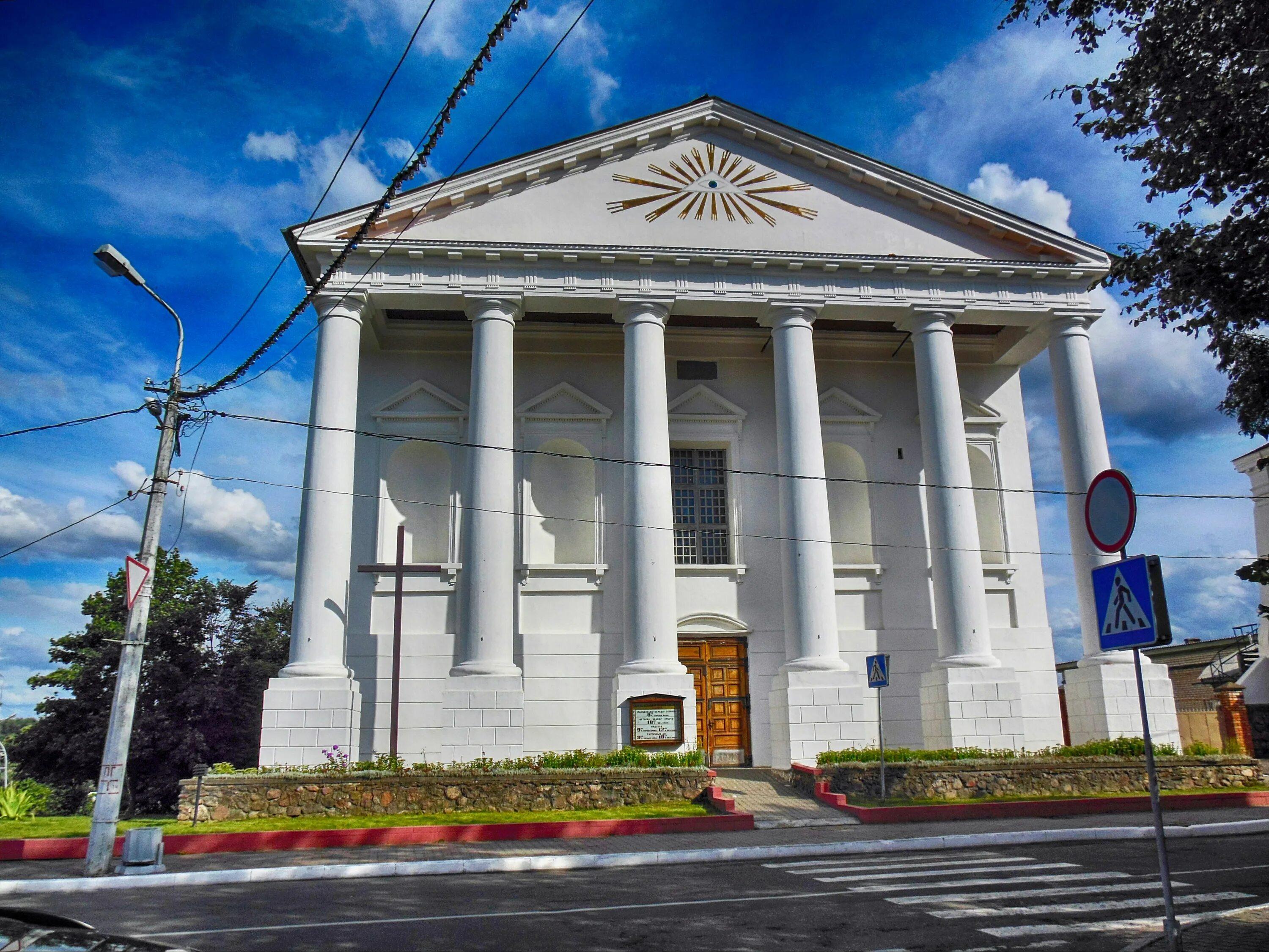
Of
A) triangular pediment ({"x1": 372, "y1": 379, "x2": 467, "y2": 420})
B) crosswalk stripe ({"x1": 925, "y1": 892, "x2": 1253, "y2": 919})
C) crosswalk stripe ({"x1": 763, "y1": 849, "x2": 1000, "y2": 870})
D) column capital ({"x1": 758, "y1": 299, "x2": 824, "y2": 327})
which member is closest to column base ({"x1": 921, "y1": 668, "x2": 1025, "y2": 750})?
crosswalk stripe ({"x1": 763, "y1": 849, "x2": 1000, "y2": 870})

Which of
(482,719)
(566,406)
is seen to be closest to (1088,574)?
(566,406)

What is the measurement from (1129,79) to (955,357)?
17.9 meters

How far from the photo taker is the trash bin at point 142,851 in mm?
11734

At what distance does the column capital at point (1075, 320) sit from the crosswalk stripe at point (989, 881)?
16.5m

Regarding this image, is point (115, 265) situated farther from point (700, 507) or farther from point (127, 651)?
point (700, 507)

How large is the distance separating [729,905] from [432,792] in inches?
353

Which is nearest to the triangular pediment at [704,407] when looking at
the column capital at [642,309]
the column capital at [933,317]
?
the column capital at [642,309]

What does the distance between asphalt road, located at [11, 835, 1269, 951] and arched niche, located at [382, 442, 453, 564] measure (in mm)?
12465

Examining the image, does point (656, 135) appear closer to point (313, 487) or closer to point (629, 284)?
point (629, 284)

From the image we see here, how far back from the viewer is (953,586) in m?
21.3

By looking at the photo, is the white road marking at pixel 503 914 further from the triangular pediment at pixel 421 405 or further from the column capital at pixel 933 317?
the column capital at pixel 933 317

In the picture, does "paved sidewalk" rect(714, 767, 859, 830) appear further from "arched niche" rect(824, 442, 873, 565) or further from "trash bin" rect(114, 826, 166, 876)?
"trash bin" rect(114, 826, 166, 876)

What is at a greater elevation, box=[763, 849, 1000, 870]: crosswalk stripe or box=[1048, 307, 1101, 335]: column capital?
box=[1048, 307, 1101, 335]: column capital

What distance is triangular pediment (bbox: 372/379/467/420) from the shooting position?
23781mm
